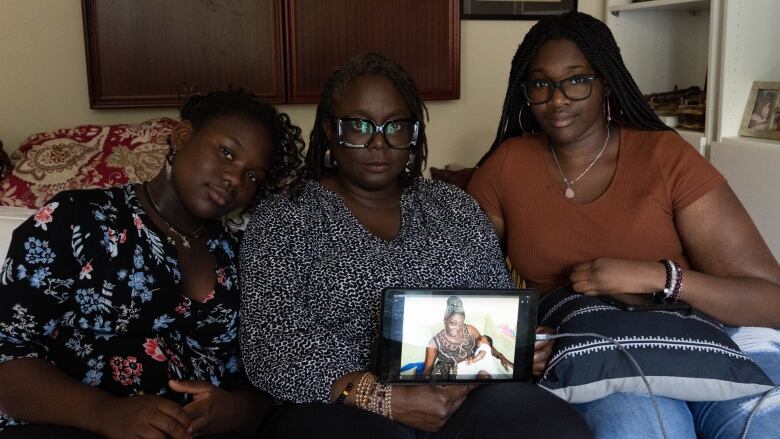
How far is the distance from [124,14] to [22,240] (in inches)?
47.0

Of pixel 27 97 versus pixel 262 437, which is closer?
pixel 262 437

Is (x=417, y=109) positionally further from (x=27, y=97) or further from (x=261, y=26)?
(x=27, y=97)

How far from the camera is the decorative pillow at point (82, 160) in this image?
199 centimetres

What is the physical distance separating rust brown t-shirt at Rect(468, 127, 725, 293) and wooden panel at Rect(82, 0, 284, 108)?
0.95m

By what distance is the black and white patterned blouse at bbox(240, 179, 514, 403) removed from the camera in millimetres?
1447

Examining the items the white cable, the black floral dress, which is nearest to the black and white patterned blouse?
the black floral dress

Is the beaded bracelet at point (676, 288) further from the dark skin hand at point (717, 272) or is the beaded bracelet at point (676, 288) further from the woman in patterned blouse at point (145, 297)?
the woman in patterned blouse at point (145, 297)

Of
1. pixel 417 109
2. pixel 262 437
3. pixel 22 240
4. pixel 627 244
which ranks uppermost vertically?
pixel 417 109

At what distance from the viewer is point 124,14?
2.30m

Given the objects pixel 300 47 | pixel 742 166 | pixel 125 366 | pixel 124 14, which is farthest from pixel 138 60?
pixel 742 166

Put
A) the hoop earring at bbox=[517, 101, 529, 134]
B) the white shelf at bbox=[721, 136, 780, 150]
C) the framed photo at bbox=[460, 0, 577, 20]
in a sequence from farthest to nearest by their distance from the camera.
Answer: the framed photo at bbox=[460, 0, 577, 20] < the white shelf at bbox=[721, 136, 780, 150] < the hoop earring at bbox=[517, 101, 529, 134]

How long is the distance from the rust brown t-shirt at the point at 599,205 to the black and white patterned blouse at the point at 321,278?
186 millimetres

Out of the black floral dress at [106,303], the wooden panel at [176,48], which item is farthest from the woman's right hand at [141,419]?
the wooden panel at [176,48]

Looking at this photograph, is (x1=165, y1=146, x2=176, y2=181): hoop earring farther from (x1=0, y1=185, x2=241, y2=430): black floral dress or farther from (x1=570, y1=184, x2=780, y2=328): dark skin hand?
(x1=570, y1=184, x2=780, y2=328): dark skin hand
